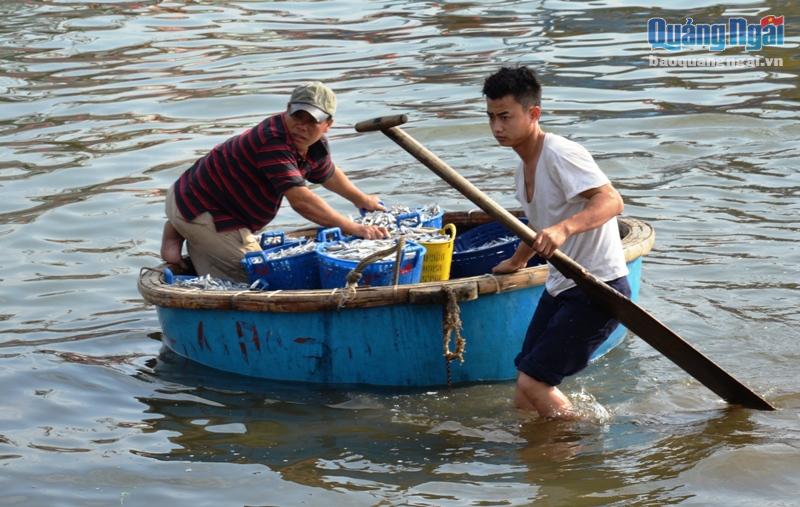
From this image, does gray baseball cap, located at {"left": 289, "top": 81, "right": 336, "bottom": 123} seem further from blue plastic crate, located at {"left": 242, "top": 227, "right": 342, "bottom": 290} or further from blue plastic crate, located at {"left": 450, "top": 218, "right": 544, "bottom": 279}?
blue plastic crate, located at {"left": 450, "top": 218, "right": 544, "bottom": 279}

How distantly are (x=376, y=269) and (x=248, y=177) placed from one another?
1.01 meters

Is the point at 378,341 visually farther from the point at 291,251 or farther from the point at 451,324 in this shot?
the point at 291,251

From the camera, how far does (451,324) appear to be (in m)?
5.98

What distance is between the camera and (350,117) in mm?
13203

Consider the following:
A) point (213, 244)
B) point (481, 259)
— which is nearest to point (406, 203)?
point (481, 259)

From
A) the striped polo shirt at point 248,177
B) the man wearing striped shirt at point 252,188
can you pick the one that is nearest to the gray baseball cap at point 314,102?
the man wearing striped shirt at point 252,188

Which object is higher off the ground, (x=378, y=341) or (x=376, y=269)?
(x=376, y=269)

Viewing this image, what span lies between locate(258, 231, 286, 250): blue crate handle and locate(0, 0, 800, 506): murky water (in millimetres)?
831

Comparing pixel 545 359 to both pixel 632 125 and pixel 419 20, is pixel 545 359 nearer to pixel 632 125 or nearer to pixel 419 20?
pixel 632 125

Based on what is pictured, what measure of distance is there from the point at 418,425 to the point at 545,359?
869 mm

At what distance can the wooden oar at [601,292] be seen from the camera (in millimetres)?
5246

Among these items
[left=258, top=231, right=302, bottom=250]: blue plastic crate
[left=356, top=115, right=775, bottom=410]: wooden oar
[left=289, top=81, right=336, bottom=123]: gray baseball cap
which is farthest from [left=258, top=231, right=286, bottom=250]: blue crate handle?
[left=356, top=115, right=775, bottom=410]: wooden oar

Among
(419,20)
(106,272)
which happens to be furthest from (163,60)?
(106,272)

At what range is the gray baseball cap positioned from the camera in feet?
21.5
